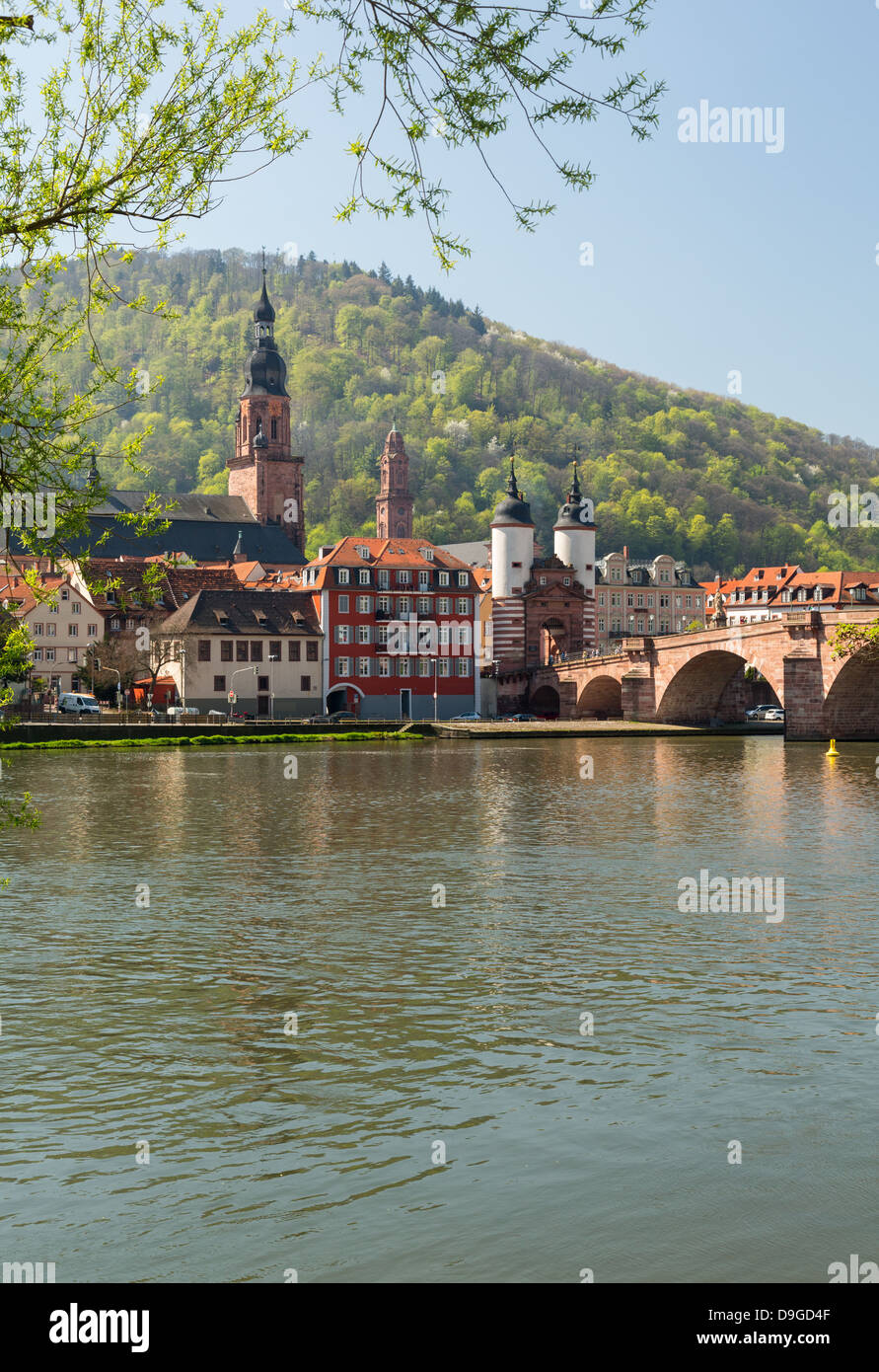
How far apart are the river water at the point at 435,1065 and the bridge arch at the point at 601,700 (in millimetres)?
71830

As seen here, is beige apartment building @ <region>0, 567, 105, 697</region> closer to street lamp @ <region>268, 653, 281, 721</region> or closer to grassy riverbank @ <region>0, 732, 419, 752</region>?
street lamp @ <region>268, 653, 281, 721</region>

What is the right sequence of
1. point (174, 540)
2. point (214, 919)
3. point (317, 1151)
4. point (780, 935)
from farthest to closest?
point (174, 540) → point (214, 919) → point (780, 935) → point (317, 1151)

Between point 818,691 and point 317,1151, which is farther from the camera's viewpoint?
point 818,691

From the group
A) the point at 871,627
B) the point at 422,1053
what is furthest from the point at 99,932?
the point at 871,627

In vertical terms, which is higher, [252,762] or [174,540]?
[174,540]

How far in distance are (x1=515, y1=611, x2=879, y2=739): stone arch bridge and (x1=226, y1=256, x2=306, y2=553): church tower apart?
53.7 meters

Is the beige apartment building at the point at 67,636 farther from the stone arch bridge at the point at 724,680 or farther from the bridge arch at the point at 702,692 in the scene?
the bridge arch at the point at 702,692

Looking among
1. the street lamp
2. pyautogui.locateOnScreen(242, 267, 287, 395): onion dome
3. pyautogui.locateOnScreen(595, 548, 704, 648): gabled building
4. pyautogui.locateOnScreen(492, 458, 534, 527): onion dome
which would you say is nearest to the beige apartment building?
the street lamp

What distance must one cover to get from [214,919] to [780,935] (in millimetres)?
9031

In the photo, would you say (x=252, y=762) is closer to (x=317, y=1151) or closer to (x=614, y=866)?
(x=614, y=866)

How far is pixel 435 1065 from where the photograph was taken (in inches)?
596

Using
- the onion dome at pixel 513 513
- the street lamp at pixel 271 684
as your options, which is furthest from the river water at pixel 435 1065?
the onion dome at pixel 513 513

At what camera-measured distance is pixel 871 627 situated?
56938mm

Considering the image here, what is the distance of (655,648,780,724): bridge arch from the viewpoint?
9275 centimetres
